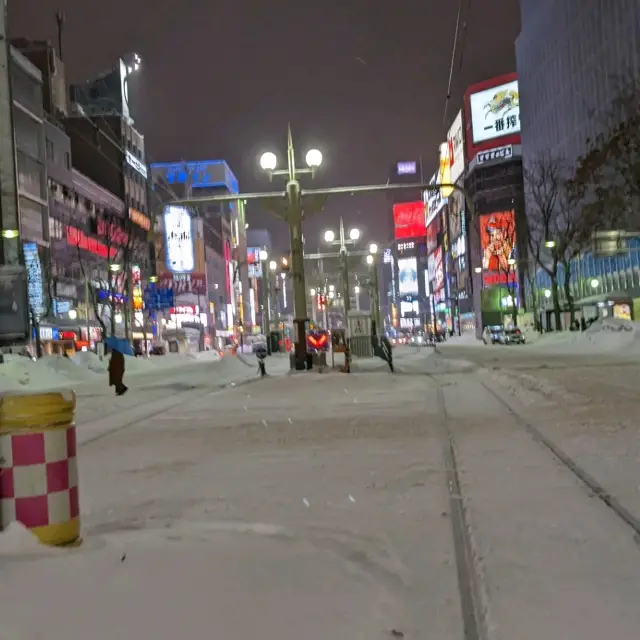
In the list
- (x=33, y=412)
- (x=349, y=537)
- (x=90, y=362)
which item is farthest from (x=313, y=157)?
(x=33, y=412)

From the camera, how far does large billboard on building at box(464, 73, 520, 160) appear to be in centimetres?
11369

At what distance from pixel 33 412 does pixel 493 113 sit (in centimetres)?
11878

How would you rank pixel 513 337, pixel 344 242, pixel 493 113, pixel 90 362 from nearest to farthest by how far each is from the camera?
pixel 90 362 → pixel 344 242 → pixel 513 337 → pixel 493 113

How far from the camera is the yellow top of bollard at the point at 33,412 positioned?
4559 millimetres

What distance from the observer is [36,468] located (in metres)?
4.55

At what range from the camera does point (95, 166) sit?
93500 mm

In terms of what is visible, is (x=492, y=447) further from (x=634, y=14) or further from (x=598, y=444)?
(x=634, y=14)

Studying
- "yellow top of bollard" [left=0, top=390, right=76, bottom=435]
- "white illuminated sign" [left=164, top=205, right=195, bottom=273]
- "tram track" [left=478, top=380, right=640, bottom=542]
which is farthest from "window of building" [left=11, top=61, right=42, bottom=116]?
"yellow top of bollard" [left=0, top=390, right=76, bottom=435]

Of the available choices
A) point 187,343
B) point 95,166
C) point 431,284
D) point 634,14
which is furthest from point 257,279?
point 634,14

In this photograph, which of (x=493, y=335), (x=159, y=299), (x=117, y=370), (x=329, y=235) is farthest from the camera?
(x=493, y=335)

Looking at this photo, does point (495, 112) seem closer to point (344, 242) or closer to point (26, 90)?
point (26, 90)

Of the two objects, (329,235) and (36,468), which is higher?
(329,235)

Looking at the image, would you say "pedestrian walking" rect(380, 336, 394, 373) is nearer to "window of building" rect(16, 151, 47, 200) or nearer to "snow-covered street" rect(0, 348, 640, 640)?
"snow-covered street" rect(0, 348, 640, 640)

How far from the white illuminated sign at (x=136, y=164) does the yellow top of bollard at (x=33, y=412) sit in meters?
94.8
